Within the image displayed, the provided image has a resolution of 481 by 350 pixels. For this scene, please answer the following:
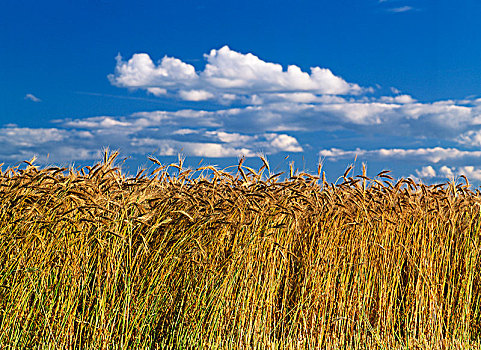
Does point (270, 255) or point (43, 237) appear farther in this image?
point (270, 255)

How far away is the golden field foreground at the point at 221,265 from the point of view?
130 inches

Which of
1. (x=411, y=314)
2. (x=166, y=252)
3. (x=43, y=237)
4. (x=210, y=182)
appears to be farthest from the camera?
(x=411, y=314)

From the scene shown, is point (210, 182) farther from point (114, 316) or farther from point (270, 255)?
point (114, 316)

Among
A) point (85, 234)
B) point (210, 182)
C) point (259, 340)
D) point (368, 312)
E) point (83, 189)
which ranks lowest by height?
point (259, 340)

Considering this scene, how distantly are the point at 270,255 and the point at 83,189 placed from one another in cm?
137

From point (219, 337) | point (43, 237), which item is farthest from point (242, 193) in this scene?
point (43, 237)

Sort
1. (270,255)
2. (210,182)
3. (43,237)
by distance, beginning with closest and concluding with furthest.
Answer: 1. (43,237)
2. (270,255)
3. (210,182)

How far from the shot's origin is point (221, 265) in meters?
3.61

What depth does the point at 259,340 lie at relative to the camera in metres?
3.74

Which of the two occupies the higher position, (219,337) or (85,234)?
(85,234)

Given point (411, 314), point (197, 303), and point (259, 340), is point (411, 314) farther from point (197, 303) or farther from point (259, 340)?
point (197, 303)

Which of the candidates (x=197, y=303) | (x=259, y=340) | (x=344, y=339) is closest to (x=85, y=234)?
(x=197, y=303)

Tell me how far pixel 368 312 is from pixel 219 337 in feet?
4.75

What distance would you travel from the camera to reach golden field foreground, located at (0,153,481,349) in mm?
3297
